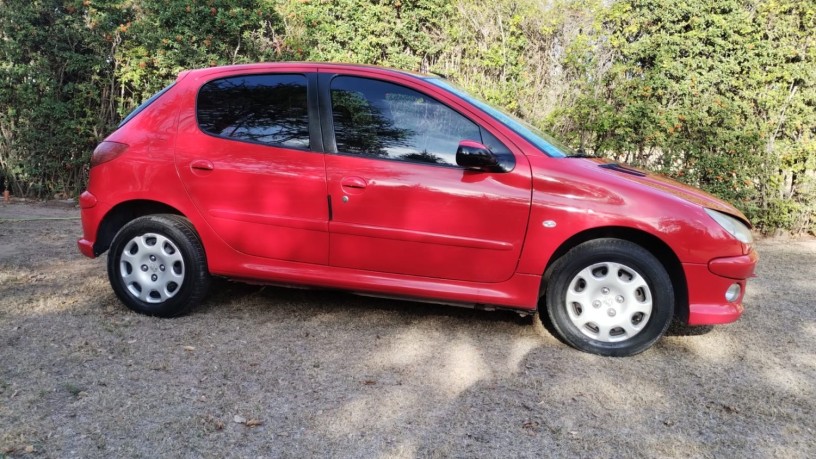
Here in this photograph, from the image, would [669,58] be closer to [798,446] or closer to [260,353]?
[798,446]

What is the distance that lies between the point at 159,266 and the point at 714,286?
364cm

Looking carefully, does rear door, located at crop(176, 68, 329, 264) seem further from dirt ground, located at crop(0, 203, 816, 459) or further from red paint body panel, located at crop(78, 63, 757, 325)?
dirt ground, located at crop(0, 203, 816, 459)

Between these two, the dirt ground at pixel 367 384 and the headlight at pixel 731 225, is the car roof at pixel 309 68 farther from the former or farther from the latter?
the headlight at pixel 731 225

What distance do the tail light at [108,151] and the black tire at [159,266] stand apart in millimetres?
501

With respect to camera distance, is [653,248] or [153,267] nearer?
[653,248]

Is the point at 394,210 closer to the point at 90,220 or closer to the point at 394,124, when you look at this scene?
the point at 394,124

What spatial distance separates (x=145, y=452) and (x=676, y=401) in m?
2.63

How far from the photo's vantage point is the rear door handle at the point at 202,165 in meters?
4.05

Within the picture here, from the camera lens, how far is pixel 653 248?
12.3 feet

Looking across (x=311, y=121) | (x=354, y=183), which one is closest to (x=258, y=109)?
(x=311, y=121)

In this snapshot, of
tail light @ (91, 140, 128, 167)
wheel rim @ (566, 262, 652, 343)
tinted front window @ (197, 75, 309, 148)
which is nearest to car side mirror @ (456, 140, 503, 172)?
wheel rim @ (566, 262, 652, 343)

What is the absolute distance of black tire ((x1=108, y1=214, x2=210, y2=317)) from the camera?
162 inches

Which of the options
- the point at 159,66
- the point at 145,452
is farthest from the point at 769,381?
the point at 159,66

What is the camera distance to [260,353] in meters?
3.64
